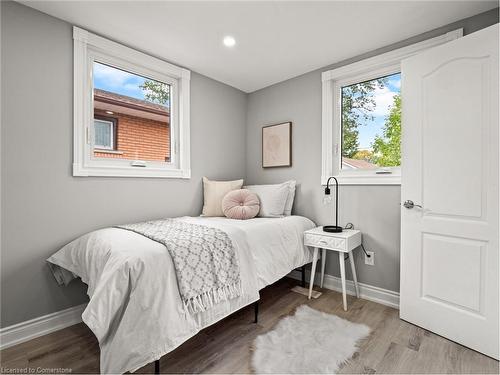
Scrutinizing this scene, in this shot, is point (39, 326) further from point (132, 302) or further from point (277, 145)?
point (277, 145)

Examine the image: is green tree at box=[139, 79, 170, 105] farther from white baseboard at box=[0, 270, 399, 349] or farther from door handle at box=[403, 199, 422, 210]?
door handle at box=[403, 199, 422, 210]

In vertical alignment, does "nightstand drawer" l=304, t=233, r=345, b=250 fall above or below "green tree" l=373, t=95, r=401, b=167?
below

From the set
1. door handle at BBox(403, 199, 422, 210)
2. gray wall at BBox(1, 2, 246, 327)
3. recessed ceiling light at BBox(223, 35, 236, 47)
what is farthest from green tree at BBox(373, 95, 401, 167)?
gray wall at BBox(1, 2, 246, 327)

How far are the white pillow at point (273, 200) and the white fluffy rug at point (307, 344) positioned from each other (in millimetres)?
1040

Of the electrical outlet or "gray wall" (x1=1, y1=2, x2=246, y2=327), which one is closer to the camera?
"gray wall" (x1=1, y1=2, x2=246, y2=327)

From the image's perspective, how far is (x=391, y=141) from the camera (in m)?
2.46

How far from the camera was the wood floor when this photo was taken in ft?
5.00

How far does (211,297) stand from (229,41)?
2.17 metres

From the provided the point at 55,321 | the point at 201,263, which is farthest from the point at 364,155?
the point at 55,321

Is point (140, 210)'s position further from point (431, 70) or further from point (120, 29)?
point (431, 70)

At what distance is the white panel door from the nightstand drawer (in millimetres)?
501

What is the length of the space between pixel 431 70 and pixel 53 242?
320 cm

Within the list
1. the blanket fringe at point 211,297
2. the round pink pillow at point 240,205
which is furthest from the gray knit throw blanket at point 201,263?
the round pink pillow at point 240,205

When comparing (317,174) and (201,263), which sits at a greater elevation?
(317,174)
